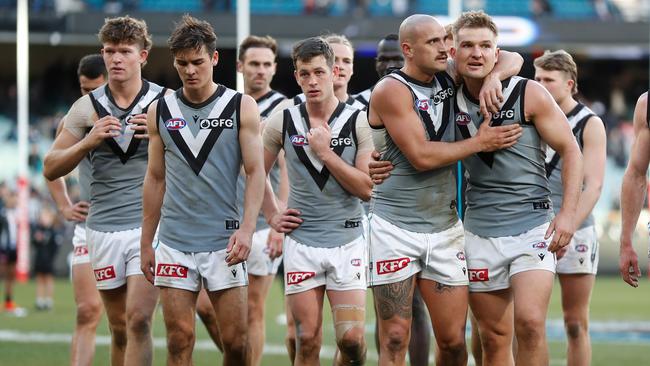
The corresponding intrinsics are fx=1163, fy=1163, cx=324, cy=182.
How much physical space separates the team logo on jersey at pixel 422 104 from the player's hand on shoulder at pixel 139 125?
80.8 inches

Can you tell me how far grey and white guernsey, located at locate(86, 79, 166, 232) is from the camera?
8594 millimetres

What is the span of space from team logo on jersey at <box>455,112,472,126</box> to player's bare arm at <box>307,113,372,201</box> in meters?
0.99

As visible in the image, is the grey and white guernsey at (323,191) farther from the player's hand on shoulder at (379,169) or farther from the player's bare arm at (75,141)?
the player's bare arm at (75,141)

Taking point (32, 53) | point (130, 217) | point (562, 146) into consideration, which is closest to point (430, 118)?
point (562, 146)

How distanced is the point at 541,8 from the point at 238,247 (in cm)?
2410

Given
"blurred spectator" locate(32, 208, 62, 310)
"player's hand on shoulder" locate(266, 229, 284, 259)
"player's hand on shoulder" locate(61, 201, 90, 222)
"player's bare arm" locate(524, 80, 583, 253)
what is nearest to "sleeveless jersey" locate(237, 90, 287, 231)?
"player's hand on shoulder" locate(266, 229, 284, 259)

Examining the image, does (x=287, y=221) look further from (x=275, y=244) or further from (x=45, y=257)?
(x=45, y=257)

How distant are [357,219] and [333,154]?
0.65 meters

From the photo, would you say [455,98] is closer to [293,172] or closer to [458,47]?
[458,47]

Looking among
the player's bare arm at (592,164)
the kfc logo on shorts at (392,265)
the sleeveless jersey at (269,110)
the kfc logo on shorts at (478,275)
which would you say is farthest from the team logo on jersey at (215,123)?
the sleeveless jersey at (269,110)

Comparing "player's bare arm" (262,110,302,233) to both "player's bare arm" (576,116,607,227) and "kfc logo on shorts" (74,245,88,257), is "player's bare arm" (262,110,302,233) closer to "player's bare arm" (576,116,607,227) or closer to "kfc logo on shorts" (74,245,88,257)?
"kfc logo on shorts" (74,245,88,257)

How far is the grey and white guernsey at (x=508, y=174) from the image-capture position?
734 centimetres

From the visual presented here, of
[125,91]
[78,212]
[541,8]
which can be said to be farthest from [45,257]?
[541,8]

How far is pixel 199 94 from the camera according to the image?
774 centimetres
